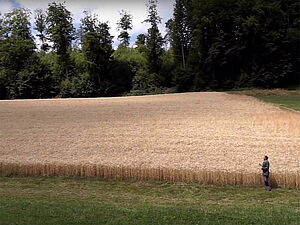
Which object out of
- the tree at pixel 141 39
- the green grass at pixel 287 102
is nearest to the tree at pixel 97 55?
the tree at pixel 141 39

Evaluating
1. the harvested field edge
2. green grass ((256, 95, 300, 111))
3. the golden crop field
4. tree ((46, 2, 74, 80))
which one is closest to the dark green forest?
tree ((46, 2, 74, 80))

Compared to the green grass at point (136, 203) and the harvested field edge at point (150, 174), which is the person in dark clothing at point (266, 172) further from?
the harvested field edge at point (150, 174)

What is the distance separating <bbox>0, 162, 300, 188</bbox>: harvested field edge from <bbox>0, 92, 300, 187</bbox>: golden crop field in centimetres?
4

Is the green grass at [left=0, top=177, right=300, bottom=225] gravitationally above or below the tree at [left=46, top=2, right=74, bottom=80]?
below

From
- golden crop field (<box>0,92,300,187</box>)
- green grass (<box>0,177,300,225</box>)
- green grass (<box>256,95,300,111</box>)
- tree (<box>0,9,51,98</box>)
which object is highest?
tree (<box>0,9,51,98</box>)

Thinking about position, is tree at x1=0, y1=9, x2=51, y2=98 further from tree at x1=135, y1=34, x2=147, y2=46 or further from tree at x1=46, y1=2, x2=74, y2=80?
tree at x1=135, y1=34, x2=147, y2=46

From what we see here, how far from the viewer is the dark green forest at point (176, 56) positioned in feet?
192

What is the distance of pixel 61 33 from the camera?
7038cm

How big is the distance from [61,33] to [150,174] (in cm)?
6186

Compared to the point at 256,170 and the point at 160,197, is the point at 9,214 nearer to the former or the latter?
the point at 160,197

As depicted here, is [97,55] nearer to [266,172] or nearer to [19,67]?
[19,67]

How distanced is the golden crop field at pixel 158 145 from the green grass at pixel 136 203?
2.16ft

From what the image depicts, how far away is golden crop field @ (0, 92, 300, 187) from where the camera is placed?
1420 centimetres

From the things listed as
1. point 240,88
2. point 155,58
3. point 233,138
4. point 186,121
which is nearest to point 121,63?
point 155,58
